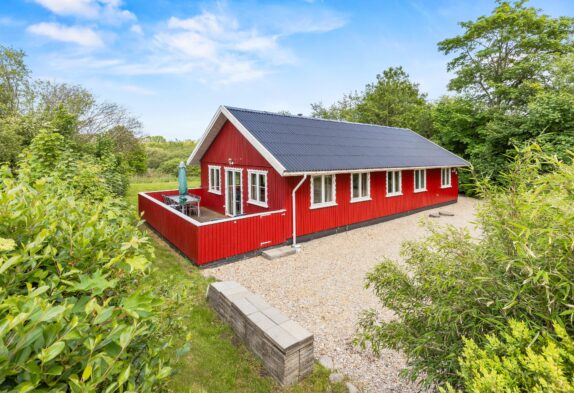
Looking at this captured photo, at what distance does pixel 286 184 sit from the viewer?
9836mm

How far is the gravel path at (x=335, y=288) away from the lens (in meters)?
4.37

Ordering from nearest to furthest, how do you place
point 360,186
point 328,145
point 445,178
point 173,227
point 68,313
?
point 68,313, point 173,227, point 360,186, point 328,145, point 445,178

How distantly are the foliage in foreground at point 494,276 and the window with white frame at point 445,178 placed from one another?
1642 cm

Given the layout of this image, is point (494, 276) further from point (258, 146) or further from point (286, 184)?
point (258, 146)

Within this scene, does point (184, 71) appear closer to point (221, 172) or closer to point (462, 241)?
point (221, 172)

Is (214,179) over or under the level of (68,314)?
over

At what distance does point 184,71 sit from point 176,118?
16254 mm

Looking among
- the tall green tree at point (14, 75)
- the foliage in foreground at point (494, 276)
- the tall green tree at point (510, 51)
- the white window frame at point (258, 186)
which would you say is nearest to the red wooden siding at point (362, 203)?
the white window frame at point (258, 186)

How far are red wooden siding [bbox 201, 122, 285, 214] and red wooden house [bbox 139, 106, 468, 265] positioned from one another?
0.04 meters

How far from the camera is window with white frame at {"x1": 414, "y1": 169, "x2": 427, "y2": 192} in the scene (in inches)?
606

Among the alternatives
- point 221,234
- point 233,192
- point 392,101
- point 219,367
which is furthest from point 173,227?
point 392,101

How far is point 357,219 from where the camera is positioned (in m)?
12.3

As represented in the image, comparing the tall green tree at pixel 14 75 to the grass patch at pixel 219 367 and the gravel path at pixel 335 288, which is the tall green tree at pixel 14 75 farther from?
the grass patch at pixel 219 367

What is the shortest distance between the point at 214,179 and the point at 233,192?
7.41 feet
